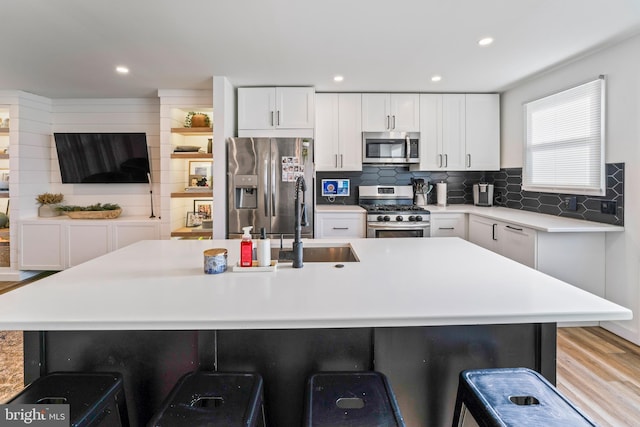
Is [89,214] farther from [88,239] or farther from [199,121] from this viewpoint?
[199,121]

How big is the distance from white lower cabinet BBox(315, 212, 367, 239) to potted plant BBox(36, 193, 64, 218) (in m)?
3.58

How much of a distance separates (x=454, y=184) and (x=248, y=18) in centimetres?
345

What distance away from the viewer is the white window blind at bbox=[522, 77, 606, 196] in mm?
3080

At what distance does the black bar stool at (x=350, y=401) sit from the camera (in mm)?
1060

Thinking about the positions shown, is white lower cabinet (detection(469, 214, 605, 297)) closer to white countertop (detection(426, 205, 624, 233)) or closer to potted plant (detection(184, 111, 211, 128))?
white countertop (detection(426, 205, 624, 233))

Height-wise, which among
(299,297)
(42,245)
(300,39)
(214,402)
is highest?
(300,39)

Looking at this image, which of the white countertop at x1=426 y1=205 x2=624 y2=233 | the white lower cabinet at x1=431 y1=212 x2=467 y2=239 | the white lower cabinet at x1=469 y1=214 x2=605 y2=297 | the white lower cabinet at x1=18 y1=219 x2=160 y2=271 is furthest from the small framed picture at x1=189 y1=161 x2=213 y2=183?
the white lower cabinet at x1=469 y1=214 x2=605 y2=297

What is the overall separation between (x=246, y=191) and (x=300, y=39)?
1.71 metres

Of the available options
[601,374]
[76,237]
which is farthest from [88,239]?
[601,374]

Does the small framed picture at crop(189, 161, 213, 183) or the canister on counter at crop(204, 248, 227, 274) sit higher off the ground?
the small framed picture at crop(189, 161, 213, 183)

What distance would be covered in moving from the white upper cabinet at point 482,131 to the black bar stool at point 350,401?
3903mm

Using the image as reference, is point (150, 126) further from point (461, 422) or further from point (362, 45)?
point (461, 422)

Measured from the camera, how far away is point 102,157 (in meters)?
4.87

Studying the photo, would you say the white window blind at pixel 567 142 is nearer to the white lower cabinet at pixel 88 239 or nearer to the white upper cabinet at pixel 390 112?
the white upper cabinet at pixel 390 112
